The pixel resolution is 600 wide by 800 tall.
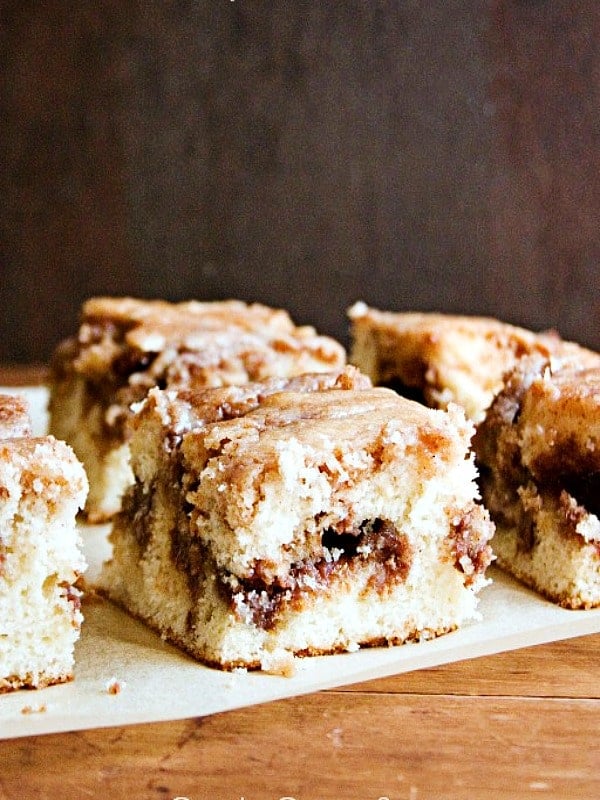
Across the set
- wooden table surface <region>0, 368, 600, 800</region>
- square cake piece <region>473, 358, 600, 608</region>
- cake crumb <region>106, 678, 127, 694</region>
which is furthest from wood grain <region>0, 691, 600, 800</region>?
square cake piece <region>473, 358, 600, 608</region>

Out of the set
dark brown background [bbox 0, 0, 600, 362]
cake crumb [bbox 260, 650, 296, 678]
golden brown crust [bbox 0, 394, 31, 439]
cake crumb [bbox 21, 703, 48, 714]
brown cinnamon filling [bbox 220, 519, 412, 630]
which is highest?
dark brown background [bbox 0, 0, 600, 362]

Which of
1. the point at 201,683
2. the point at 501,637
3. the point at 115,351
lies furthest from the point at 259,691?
the point at 115,351

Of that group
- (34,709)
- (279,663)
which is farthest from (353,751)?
(34,709)

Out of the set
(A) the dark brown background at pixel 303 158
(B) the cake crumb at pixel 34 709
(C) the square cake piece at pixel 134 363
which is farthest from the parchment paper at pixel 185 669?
(A) the dark brown background at pixel 303 158

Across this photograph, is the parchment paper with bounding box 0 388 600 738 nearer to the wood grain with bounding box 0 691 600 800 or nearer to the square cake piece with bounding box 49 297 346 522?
the wood grain with bounding box 0 691 600 800

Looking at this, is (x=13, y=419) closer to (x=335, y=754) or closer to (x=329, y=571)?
(x=329, y=571)

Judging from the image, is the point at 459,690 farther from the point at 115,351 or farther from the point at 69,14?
the point at 69,14
